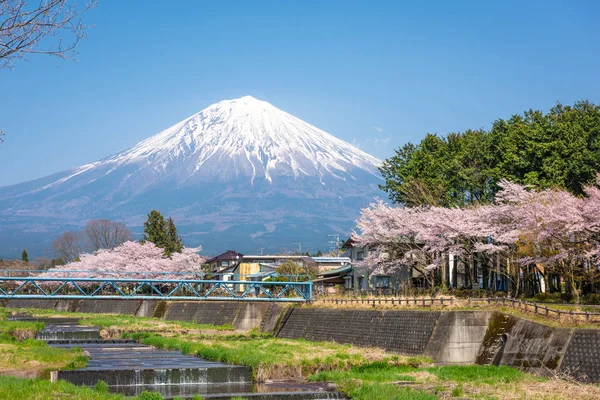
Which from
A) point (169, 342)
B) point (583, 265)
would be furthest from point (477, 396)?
point (583, 265)

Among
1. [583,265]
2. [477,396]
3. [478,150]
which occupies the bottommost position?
[477,396]

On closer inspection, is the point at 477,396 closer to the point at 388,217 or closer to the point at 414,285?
the point at 388,217

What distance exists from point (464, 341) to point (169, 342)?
16023mm

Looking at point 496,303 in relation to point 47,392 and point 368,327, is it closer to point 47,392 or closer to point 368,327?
point 368,327

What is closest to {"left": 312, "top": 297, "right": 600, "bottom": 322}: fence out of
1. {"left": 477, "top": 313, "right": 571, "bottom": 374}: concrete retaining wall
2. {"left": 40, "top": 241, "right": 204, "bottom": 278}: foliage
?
{"left": 477, "top": 313, "right": 571, "bottom": 374}: concrete retaining wall

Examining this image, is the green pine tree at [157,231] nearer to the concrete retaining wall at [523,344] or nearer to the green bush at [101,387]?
the concrete retaining wall at [523,344]

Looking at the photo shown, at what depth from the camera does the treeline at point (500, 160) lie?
47.9 m

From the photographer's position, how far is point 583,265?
43031mm

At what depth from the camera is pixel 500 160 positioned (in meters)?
55.6

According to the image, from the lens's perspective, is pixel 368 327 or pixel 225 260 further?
pixel 225 260

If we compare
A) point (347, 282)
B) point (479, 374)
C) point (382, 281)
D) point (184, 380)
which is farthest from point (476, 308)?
point (347, 282)

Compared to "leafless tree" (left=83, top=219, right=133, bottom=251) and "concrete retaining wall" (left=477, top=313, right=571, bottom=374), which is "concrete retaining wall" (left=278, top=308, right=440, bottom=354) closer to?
"concrete retaining wall" (left=477, top=313, right=571, bottom=374)

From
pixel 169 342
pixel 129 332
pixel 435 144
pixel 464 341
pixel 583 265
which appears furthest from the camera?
pixel 435 144

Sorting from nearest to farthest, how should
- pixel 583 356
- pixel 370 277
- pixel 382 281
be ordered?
pixel 583 356 < pixel 370 277 < pixel 382 281
